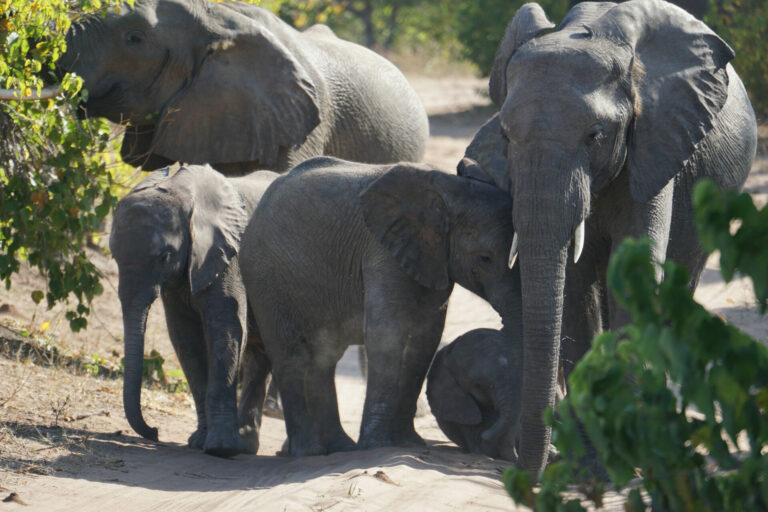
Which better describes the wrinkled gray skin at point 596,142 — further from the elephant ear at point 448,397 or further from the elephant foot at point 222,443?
the elephant foot at point 222,443

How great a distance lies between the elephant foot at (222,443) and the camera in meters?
6.01

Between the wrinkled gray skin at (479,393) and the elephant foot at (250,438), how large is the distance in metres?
1.08

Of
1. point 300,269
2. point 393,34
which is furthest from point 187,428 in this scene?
point 393,34

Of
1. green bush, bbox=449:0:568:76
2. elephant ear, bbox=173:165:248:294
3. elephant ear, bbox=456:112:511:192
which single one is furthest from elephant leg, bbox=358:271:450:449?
green bush, bbox=449:0:568:76

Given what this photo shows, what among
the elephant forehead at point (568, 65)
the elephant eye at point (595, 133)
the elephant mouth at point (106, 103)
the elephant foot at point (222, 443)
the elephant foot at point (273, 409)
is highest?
the elephant forehead at point (568, 65)

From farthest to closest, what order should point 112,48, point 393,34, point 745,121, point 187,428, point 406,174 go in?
point 393,34 → point 112,48 → point 187,428 → point 745,121 → point 406,174

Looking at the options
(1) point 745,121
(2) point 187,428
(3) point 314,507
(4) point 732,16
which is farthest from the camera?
(4) point 732,16

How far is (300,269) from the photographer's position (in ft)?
20.5

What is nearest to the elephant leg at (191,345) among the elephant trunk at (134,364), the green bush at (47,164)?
the elephant trunk at (134,364)

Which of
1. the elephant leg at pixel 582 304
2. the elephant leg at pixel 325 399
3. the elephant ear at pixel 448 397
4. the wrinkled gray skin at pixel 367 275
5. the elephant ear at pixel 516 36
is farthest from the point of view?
the elephant leg at pixel 325 399

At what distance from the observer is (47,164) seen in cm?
689

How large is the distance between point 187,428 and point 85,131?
1.85 m

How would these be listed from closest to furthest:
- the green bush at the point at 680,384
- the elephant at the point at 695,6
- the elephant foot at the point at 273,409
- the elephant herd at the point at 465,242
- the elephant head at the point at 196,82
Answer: the green bush at the point at 680,384
the elephant herd at the point at 465,242
the elephant head at the point at 196,82
the elephant foot at the point at 273,409
the elephant at the point at 695,6

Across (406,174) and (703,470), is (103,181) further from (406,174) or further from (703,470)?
(703,470)
